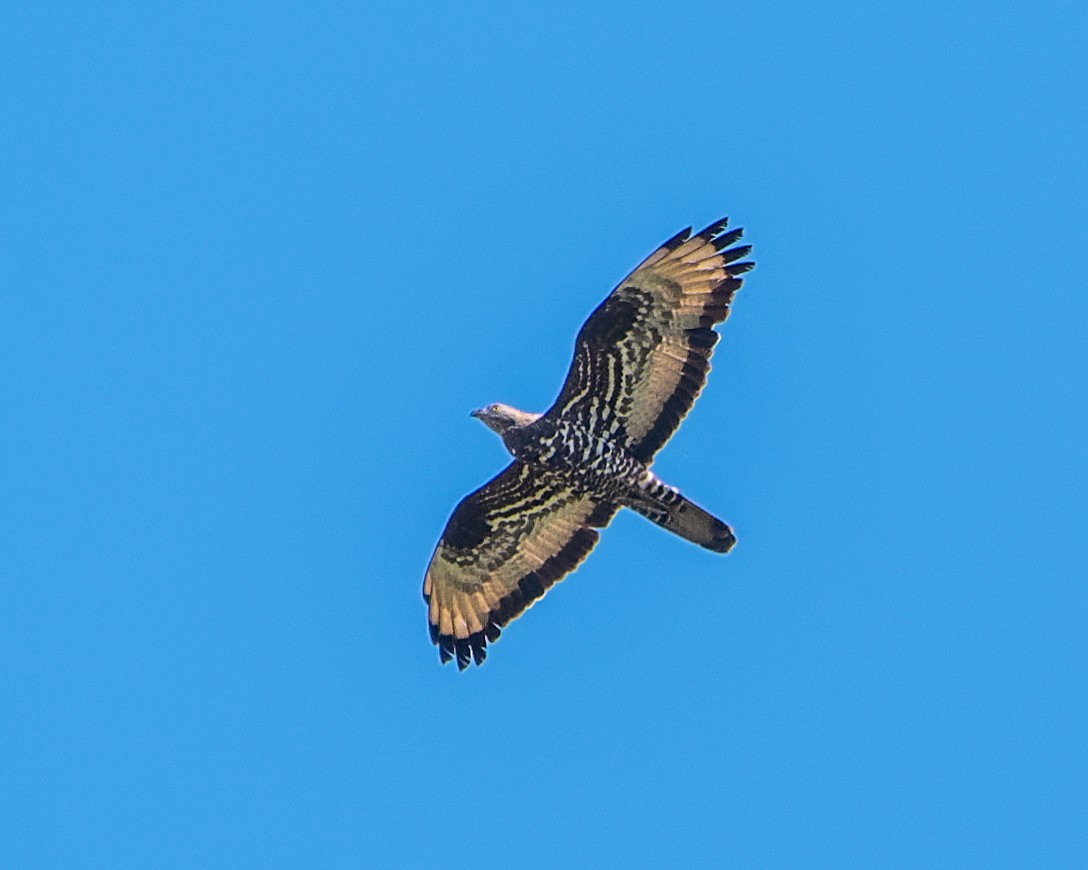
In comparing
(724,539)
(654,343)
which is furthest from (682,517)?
(654,343)

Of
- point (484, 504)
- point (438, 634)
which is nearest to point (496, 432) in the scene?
point (484, 504)

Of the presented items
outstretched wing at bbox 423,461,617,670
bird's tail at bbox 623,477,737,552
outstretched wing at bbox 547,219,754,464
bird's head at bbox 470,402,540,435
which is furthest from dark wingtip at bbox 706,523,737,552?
bird's head at bbox 470,402,540,435

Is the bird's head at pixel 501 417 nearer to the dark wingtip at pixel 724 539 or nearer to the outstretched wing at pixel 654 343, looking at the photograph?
the outstretched wing at pixel 654 343

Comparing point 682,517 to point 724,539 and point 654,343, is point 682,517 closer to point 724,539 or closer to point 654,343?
point 724,539

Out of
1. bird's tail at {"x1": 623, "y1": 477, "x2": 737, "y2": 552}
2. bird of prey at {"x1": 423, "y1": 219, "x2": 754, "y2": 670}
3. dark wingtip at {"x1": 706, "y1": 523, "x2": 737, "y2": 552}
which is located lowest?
dark wingtip at {"x1": 706, "y1": 523, "x2": 737, "y2": 552}

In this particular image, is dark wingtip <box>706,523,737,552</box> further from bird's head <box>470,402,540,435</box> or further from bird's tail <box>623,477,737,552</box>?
bird's head <box>470,402,540,435</box>

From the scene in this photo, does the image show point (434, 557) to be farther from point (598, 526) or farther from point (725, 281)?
point (725, 281)
